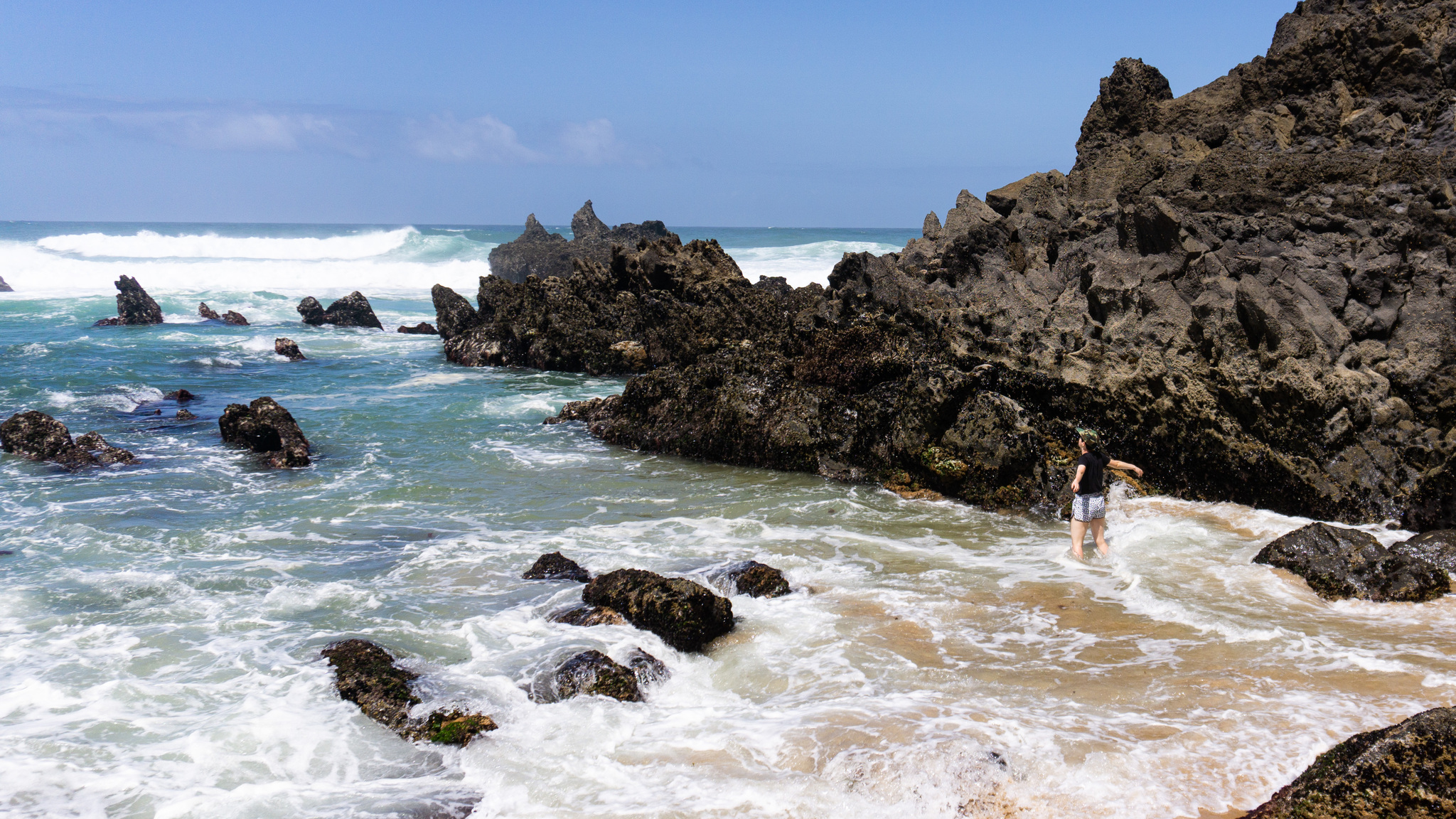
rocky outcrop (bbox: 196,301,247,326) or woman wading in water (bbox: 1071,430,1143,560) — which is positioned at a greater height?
rocky outcrop (bbox: 196,301,247,326)

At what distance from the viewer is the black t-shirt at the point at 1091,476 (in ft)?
28.1

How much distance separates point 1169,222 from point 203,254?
71.1 meters

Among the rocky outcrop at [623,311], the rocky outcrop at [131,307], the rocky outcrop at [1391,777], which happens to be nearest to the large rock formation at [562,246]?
the rocky outcrop at [131,307]

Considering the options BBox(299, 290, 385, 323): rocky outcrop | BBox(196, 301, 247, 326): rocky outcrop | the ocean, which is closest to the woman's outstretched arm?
the ocean

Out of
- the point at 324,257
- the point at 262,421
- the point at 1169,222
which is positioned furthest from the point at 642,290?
the point at 324,257

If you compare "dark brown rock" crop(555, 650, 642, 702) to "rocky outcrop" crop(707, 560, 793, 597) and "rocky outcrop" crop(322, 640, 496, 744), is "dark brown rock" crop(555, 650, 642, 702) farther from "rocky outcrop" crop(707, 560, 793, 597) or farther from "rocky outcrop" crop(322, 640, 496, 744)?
"rocky outcrop" crop(707, 560, 793, 597)

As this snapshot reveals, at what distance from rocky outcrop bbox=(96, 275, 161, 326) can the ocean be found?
2106 centimetres

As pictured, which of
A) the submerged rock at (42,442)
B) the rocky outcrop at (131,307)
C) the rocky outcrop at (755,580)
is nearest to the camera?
the rocky outcrop at (755,580)

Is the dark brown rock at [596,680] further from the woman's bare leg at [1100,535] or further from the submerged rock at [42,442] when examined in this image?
the submerged rock at [42,442]

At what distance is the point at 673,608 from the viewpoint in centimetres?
682

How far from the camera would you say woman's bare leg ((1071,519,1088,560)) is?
8.48 meters

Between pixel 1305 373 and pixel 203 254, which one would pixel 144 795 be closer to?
pixel 1305 373

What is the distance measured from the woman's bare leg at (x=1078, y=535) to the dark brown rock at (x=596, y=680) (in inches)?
185

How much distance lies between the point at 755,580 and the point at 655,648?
4.62 feet
